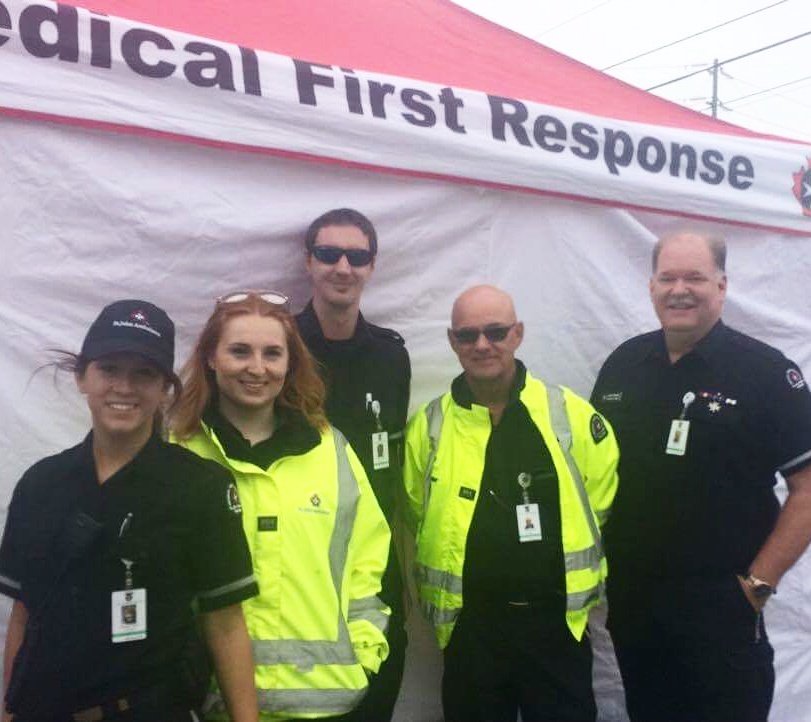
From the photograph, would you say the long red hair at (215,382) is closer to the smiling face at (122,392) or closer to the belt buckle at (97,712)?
the smiling face at (122,392)

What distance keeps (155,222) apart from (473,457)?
1.14 meters

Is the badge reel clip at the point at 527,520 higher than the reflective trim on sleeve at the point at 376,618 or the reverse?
higher

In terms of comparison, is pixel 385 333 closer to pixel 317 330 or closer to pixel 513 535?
pixel 317 330

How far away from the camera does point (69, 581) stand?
5.18 feet

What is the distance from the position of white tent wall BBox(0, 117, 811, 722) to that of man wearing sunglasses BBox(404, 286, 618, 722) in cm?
56

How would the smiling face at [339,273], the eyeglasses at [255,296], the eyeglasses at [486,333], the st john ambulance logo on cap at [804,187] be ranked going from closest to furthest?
the eyeglasses at [255,296]
the eyeglasses at [486,333]
the smiling face at [339,273]
the st john ambulance logo on cap at [804,187]

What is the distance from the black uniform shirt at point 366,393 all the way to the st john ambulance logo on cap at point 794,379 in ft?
3.89

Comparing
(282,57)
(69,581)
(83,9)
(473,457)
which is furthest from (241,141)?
(69,581)

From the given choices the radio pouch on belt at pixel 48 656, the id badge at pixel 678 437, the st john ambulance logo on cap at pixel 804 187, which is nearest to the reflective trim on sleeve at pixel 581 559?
the id badge at pixel 678 437

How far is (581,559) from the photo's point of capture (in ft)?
7.69

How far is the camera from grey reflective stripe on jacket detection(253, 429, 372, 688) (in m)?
1.84

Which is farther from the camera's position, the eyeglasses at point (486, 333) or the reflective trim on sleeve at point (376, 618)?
the eyeglasses at point (486, 333)

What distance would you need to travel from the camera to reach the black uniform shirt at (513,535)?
90.5 inches

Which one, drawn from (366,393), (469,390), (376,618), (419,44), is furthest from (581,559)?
(419,44)
